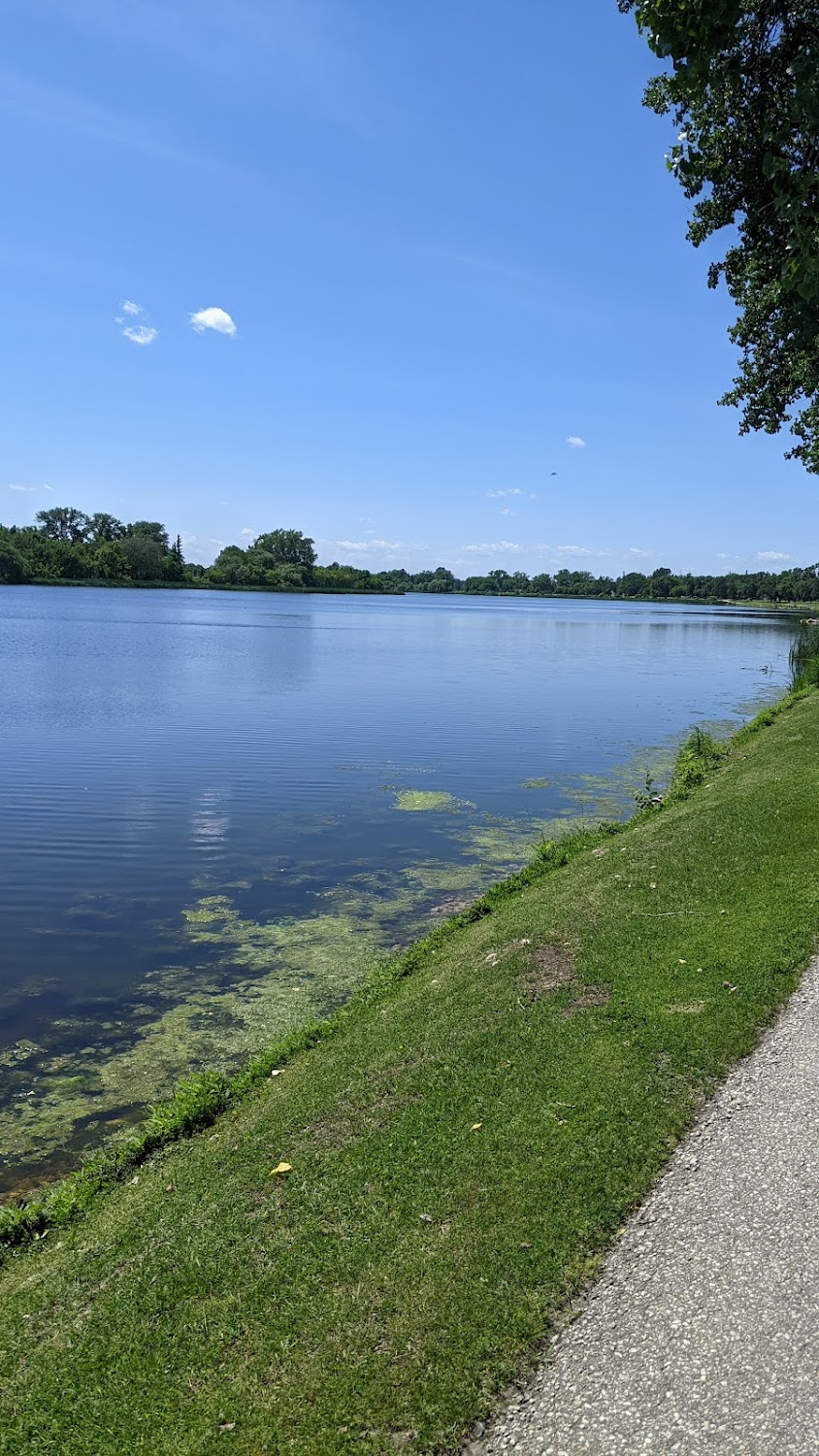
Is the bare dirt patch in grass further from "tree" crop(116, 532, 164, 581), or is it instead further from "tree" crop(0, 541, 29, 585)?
"tree" crop(116, 532, 164, 581)

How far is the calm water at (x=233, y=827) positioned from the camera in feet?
37.3

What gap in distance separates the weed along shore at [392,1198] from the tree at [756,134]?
6.51 metres

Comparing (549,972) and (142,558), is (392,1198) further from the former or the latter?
(142,558)

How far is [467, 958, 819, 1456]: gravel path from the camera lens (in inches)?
169

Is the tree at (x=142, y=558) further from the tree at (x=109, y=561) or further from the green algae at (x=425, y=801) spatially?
the green algae at (x=425, y=801)

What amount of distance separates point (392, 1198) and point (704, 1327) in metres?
2.34

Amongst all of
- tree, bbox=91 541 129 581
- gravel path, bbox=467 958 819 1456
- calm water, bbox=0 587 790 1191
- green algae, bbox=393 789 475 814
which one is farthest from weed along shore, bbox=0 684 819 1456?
tree, bbox=91 541 129 581

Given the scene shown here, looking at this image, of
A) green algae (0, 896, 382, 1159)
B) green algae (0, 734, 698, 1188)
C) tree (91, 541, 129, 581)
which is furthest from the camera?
tree (91, 541, 129, 581)

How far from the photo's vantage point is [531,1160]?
257 inches

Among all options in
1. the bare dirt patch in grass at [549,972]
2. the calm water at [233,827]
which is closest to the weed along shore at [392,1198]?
the bare dirt patch in grass at [549,972]

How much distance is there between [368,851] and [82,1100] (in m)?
9.43

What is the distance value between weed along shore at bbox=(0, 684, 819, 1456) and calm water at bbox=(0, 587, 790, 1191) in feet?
5.89

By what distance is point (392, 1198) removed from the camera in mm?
6453

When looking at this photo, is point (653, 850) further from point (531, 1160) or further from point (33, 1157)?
point (33, 1157)
